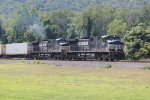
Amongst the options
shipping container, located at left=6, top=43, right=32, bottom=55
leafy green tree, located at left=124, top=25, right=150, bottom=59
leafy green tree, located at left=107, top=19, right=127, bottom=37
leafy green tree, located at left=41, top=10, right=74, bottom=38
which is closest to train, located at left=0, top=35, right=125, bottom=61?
shipping container, located at left=6, top=43, right=32, bottom=55

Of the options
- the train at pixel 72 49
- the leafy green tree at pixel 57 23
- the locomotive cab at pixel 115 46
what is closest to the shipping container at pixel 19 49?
the train at pixel 72 49

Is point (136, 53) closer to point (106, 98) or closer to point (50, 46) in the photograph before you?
point (50, 46)

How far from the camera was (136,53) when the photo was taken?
59.8 meters

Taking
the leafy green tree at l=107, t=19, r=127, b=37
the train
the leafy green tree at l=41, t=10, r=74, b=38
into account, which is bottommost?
the train

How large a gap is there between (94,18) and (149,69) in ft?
328

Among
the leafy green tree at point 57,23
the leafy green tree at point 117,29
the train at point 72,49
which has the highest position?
the leafy green tree at point 57,23

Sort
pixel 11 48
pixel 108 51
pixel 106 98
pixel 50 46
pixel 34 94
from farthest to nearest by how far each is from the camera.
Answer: pixel 11 48 → pixel 50 46 → pixel 108 51 → pixel 34 94 → pixel 106 98

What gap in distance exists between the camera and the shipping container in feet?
258

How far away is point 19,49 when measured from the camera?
81.1 meters

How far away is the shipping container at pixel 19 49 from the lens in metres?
78.5

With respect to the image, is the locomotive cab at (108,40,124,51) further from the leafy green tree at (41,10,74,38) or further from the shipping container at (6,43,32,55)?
the leafy green tree at (41,10,74,38)

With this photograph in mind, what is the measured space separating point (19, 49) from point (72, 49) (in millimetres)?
19075

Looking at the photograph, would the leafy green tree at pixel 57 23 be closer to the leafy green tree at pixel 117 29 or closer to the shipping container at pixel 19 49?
the leafy green tree at pixel 117 29

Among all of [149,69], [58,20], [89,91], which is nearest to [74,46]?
[149,69]
